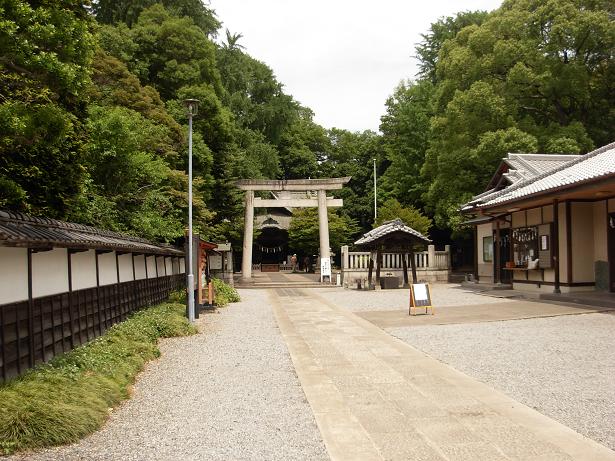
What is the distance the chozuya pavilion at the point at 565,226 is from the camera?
15156mm

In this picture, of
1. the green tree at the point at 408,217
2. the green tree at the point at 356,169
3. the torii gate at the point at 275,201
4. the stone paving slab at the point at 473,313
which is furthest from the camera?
the green tree at the point at 356,169

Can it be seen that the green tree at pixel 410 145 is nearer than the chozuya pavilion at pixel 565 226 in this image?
No

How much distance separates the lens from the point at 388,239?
2252 centimetres

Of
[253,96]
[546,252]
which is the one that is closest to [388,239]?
[546,252]

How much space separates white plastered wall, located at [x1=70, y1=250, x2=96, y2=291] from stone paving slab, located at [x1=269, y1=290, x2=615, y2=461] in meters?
3.97

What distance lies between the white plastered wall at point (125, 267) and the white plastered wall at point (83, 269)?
2.16m

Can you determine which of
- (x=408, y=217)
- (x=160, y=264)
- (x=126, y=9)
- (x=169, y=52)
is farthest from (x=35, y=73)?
(x=126, y=9)

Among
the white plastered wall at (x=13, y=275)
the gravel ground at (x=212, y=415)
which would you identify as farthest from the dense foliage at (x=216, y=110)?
the gravel ground at (x=212, y=415)

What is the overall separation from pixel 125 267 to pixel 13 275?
626 centimetres

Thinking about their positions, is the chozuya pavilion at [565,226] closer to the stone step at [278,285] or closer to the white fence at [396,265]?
the white fence at [396,265]

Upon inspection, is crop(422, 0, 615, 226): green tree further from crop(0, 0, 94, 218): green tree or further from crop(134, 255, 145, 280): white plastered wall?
crop(0, 0, 94, 218): green tree

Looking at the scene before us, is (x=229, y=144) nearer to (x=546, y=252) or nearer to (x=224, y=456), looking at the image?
(x=546, y=252)

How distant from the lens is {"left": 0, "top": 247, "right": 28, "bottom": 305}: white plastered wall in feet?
19.9

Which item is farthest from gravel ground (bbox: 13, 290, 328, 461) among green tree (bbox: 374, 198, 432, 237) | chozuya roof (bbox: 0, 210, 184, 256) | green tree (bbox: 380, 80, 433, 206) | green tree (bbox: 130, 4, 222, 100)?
green tree (bbox: 380, 80, 433, 206)
